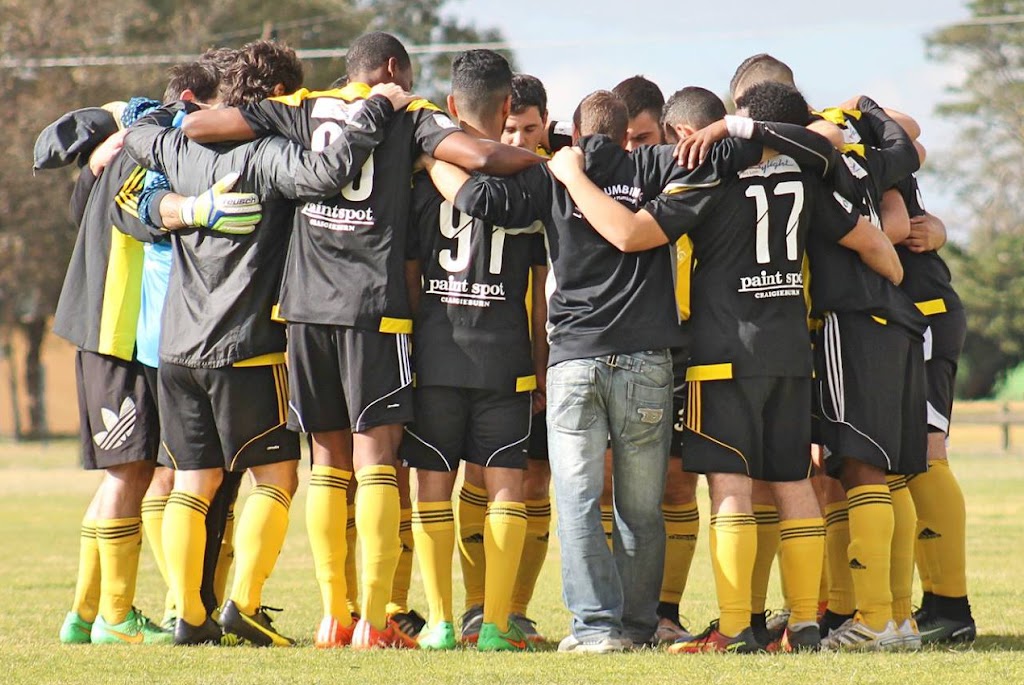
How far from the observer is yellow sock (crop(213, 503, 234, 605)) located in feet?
24.4

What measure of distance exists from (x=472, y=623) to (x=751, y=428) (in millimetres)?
1620

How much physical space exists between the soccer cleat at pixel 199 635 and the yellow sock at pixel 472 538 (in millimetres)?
1167

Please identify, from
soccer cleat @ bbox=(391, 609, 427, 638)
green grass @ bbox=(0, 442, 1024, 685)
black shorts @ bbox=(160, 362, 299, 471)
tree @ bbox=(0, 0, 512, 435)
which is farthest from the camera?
tree @ bbox=(0, 0, 512, 435)

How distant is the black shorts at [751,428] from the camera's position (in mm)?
6305

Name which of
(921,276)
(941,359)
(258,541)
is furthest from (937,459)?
(258,541)

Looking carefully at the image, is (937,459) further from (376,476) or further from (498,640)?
(376,476)

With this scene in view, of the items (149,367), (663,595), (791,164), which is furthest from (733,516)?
(149,367)

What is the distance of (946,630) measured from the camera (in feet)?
22.8

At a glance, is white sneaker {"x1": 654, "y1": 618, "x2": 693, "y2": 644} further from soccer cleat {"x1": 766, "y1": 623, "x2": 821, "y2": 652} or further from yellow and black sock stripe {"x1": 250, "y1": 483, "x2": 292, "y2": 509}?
yellow and black sock stripe {"x1": 250, "y1": 483, "x2": 292, "y2": 509}

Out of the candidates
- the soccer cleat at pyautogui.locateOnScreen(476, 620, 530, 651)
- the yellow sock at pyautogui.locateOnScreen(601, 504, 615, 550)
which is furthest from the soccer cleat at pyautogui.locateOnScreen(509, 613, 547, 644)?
the yellow sock at pyautogui.locateOnScreen(601, 504, 615, 550)

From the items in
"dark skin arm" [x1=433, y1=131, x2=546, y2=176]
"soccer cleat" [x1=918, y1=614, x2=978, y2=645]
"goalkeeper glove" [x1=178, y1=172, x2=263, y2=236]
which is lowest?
"soccer cleat" [x1=918, y1=614, x2=978, y2=645]

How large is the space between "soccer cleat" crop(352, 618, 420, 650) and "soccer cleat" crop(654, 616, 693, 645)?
1189 mm

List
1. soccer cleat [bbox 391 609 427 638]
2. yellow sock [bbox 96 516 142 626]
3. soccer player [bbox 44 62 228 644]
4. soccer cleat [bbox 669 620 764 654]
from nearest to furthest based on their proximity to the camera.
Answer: soccer cleat [bbox 669 620 764 654], yellow sock [bbox 96 516 142 626], soccer player [bbox 44 62 228 644], soccer cleat [bbox 391 609 427 638]

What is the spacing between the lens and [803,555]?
6.27 meters
